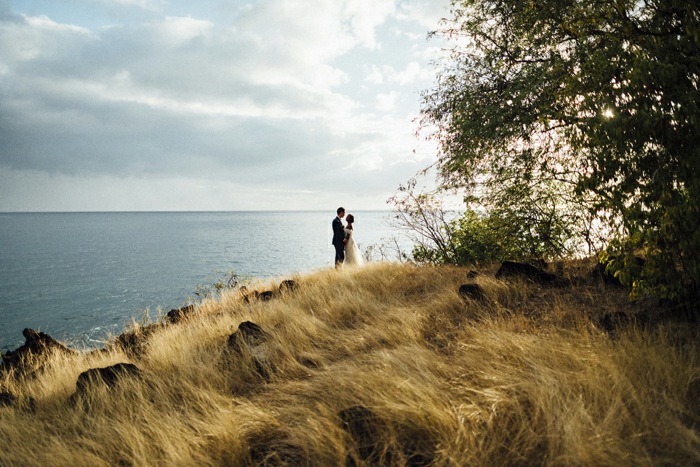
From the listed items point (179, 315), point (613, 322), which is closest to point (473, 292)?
point (613, 322)

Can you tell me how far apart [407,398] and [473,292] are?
357cm

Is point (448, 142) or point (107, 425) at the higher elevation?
point (448, 142)

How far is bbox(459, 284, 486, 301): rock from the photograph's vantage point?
20.4 feet

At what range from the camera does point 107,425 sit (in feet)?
12.3

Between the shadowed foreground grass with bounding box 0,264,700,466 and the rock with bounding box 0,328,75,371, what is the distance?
1.09m

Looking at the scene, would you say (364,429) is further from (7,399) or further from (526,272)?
(526,272)

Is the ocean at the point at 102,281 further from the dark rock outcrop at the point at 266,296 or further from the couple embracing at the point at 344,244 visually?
the dark rock outcrop at the point at 266,296

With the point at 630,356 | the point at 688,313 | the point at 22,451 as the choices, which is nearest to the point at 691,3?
the point at 688,313

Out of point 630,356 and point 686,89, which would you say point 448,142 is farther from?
point 630,356

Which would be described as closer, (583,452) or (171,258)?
(583,452)

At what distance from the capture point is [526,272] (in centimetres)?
704

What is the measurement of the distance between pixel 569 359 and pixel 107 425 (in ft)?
15.3

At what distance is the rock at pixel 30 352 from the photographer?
272 inches

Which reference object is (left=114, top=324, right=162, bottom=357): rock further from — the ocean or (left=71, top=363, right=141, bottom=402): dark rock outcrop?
(left=71, top=363, right=141, bottom=402): dark rock outcrop
